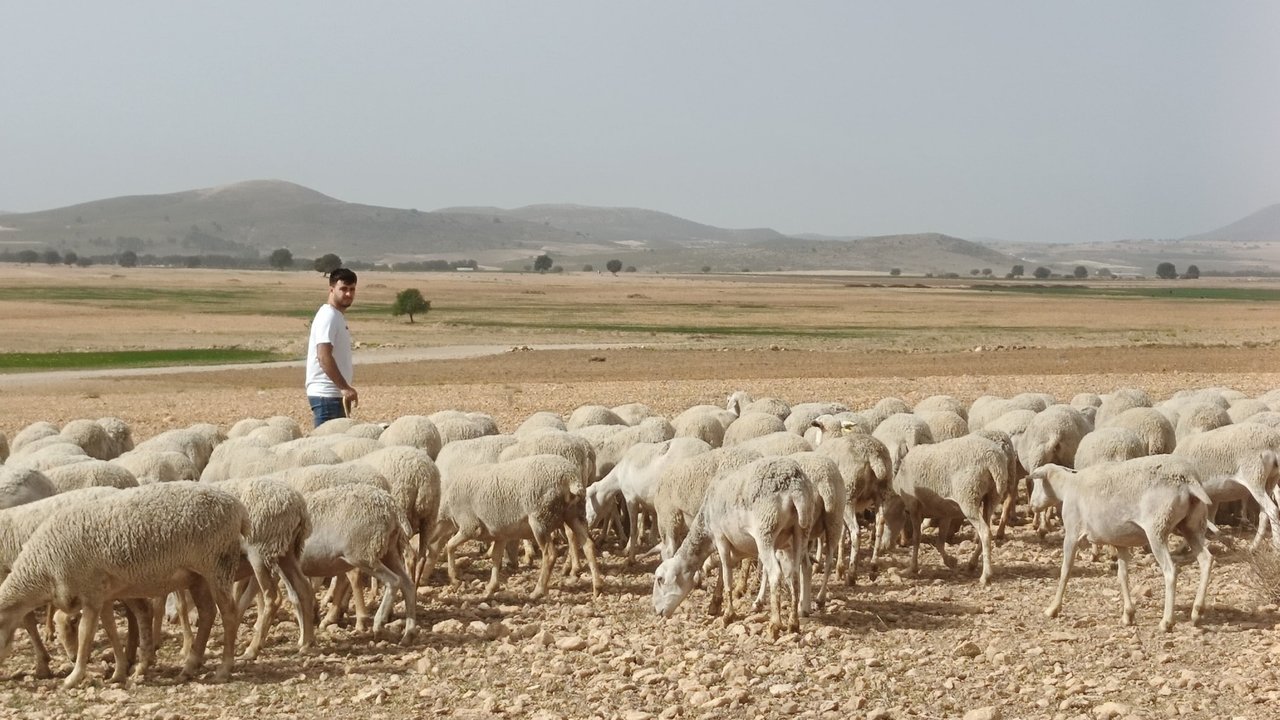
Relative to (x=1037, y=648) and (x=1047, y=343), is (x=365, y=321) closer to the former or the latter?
(x=1047, y=343)

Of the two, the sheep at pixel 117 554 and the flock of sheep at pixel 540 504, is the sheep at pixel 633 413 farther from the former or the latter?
the sheep at pixel 117 554

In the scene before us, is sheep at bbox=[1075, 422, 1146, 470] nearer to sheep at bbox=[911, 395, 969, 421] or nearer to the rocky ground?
the rocky ground

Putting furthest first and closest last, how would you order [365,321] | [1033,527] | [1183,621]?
[365,321], [1033,527], [1183,621]

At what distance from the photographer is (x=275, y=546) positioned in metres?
9.61

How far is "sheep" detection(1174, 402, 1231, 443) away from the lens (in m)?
15.2

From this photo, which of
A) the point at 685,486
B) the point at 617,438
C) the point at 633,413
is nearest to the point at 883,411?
the point at 633,413

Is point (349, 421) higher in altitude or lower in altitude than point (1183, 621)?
higher

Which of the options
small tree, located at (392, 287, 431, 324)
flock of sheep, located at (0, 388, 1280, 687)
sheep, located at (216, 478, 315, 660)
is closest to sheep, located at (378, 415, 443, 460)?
flock of sheep, located at (0, 388, 1280, 687)

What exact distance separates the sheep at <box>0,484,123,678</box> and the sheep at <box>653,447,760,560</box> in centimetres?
482

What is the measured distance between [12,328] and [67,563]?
188 ft

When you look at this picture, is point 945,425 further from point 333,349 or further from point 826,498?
point 333,349

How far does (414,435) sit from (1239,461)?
8.49 metres

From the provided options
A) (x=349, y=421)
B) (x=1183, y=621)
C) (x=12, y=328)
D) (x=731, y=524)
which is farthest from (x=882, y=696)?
(x=12, y=328)

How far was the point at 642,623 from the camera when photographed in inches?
412
